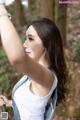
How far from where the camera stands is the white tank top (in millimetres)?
1048

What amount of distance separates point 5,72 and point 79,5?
45 cm

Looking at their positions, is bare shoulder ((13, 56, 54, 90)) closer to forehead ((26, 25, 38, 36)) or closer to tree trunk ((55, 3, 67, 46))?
forehead ((26, 25, 38, 36))

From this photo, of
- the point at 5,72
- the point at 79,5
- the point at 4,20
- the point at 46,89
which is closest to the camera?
the point at 4,20

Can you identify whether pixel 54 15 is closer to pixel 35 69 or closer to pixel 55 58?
pixel 55 58

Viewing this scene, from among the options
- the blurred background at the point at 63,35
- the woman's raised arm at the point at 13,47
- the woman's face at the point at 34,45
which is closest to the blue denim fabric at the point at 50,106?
the woman's face at the point at 34,45

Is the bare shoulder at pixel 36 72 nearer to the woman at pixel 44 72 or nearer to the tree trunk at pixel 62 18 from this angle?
the woman at pixel 44 72

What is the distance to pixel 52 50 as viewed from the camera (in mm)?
1087

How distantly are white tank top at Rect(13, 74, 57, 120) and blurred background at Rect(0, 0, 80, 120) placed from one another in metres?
0.50

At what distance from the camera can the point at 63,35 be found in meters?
1.62

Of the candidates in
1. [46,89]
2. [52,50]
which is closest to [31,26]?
[52,50]

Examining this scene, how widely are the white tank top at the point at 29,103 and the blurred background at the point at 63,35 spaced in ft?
1.65

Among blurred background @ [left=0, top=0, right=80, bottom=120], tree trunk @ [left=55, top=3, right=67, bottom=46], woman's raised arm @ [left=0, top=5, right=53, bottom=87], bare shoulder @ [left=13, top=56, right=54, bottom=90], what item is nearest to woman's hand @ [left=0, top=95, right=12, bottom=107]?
blurred background @ [left=0, top=0, right=80, bottom=120]

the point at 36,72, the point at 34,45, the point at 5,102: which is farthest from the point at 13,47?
the point at 5,102

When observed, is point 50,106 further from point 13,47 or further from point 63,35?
point 63,35
